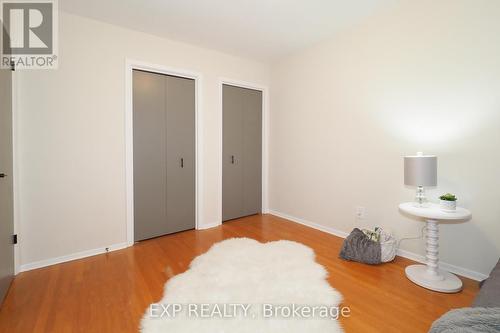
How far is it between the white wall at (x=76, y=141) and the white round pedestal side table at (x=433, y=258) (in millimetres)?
3063

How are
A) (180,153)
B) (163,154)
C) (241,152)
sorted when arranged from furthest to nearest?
1. (241,152)
2. (180,153)
3. (163,154)

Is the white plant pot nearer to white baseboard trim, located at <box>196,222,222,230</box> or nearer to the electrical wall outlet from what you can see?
the electrical wall outlet

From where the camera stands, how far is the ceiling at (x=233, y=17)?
245cm

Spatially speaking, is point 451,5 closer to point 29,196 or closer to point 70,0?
point 70,0

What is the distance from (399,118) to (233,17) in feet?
6.92

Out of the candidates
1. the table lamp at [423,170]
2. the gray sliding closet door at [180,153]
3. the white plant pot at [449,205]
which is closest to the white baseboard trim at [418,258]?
the white plant pot at [449,205]

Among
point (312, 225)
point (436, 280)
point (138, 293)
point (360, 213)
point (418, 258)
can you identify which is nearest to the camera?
point (138, 293)

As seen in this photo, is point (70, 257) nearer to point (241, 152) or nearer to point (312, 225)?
point (241, 152)

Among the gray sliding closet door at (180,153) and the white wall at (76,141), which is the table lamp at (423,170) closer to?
the gray sliding closet door at (180,153)

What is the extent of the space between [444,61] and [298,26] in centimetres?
156

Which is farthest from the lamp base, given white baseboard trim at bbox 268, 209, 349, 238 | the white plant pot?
white baseboard trim at bbox 268, 209, 349, 238

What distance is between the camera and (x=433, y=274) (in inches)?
83.7

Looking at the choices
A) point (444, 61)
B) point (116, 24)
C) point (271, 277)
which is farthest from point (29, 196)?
point (444, 61)

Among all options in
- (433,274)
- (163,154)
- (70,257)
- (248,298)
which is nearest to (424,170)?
(433,274)
